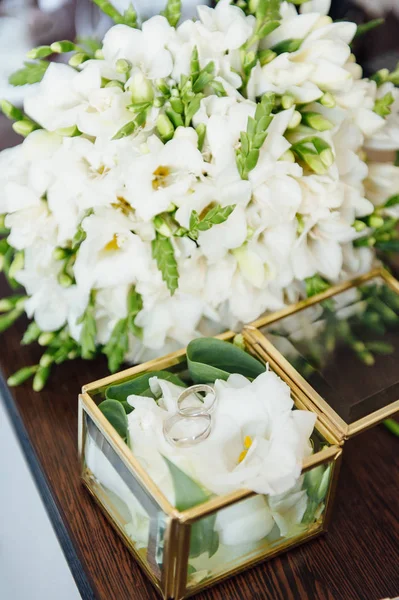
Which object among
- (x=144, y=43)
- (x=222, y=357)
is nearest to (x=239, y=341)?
(x=222, y=357)

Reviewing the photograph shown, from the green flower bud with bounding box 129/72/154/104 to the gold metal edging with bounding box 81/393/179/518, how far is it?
0.21 m

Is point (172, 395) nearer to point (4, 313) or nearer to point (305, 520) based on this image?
point (305, 520)

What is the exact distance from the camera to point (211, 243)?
496 millimetres

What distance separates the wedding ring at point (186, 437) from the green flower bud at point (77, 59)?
26 cm

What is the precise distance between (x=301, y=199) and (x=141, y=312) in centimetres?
15

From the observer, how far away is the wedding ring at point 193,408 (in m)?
0.45

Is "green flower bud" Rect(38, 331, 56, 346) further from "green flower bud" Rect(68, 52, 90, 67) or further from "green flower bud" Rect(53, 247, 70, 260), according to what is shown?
"green flower bud" Rect(68, 52, 90, 67)

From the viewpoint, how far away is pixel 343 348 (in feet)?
1.78

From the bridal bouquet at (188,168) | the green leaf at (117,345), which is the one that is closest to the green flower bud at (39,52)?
the bridal bouquet at (188,168)

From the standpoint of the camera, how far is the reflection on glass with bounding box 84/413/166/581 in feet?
1.39

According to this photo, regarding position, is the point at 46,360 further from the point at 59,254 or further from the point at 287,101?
the point at 287,101

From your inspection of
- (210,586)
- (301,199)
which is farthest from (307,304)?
(210,586)

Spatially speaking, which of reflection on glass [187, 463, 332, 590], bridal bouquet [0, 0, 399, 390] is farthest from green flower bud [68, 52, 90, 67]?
reflection on glass [187, 463, 332, 590]

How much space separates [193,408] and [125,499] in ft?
0.25
